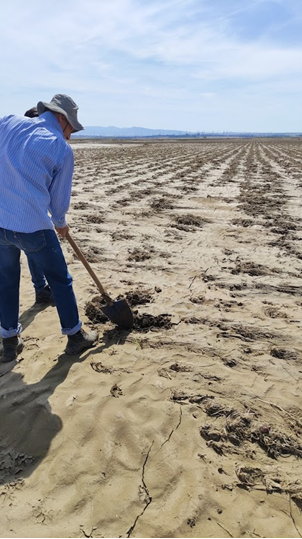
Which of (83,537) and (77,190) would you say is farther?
(77,190)

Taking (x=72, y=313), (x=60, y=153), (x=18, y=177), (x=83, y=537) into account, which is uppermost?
(x=60, y=153)

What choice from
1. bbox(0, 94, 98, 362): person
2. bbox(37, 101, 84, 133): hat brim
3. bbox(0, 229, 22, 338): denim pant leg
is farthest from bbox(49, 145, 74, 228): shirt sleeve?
bbox(0, 229, 22, 338): denim pant leg

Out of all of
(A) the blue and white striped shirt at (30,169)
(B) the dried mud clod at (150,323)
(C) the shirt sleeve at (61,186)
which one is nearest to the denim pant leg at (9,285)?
(A) the blue and white striped shirt at (30,169)

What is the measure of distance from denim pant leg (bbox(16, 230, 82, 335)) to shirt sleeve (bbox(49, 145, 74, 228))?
21cm

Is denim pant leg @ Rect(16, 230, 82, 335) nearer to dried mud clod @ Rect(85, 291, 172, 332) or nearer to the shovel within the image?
the shovel

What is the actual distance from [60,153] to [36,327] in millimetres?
2017

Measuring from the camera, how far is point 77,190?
39.0 feet

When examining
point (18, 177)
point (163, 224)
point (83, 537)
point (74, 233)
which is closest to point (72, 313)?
point (18, 177)

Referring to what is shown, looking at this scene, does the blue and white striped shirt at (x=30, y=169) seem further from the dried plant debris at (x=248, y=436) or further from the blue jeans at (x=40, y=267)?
the dried plant debris at (x=248, y=436)

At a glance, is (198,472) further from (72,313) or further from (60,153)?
(60,153)

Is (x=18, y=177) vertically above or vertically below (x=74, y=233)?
above

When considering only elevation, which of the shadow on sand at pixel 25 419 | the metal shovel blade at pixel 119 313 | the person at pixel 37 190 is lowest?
the shadow on sand at pixel 25 419

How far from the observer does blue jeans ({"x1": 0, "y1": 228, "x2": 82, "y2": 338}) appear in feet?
9.80

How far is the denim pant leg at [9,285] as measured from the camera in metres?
3.14
